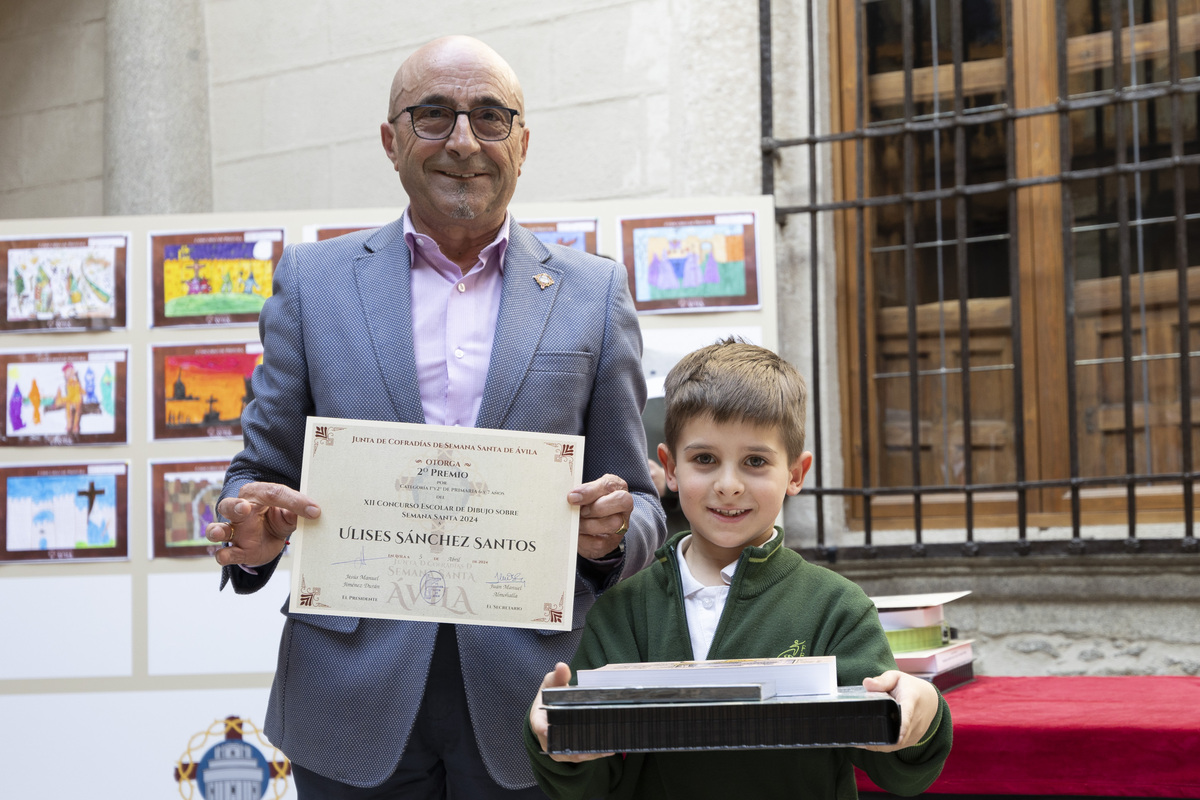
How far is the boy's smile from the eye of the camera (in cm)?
142

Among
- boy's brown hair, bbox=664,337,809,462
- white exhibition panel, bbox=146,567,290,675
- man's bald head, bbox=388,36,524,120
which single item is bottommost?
white exhibition panel, bbox=146,567,290,675

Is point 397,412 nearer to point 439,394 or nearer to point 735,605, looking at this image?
point 439,394

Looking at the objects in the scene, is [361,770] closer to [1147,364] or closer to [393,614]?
[393,614]

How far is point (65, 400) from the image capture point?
330 cm

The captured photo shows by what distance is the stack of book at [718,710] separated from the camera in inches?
44.2

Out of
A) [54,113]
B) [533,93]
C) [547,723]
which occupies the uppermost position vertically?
[54,113]

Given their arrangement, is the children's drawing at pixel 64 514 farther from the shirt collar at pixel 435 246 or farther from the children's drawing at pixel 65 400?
the shirt collar at pixel 435 246

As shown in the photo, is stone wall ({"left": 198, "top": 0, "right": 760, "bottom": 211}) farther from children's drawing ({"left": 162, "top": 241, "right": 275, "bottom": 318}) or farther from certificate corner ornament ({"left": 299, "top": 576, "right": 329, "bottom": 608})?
certificate corner ornament ({"left": 299, "top": 576, "right": 329, "bottom": 608})

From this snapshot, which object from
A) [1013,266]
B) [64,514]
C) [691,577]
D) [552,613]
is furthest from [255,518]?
[1013,266]

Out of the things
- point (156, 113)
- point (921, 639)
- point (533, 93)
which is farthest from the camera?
point (156, 113)

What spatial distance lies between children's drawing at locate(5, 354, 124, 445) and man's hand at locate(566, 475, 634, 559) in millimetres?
2298

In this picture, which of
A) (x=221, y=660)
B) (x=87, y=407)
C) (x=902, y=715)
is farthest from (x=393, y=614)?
(x=87, y=407)

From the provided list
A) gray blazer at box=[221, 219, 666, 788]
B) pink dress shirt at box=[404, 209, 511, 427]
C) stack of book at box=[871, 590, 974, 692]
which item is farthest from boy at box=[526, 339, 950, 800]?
stack of book at box=[871, 590, 974, 692]

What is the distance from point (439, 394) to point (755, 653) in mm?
560
